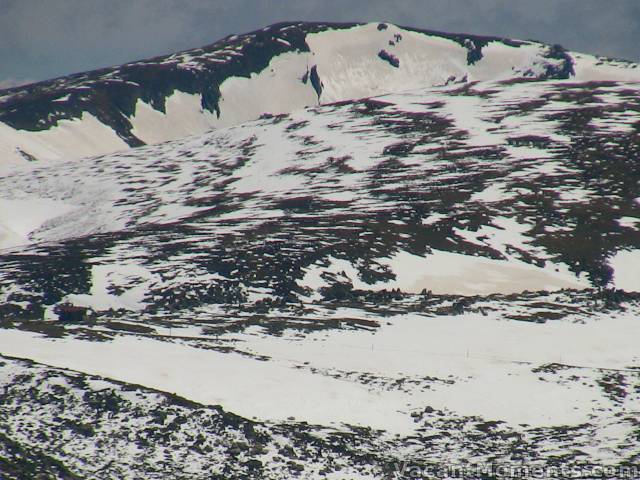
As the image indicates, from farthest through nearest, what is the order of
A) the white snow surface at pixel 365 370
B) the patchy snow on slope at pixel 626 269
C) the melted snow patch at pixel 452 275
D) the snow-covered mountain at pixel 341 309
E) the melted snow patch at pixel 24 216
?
the melted snow patch at pixel 24 216 < the patchy snow on slope at pixel 626 269 < the melted snow patch at pixel 452 275 < the white snow surface at pixel 365 370 < the snow-covered mountain at pixel 341 309

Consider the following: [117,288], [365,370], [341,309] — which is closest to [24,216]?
[117,288]

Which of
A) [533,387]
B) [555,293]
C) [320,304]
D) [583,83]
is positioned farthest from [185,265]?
[583,83]

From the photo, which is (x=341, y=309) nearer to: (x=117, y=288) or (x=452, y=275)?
(x=117, y=288)

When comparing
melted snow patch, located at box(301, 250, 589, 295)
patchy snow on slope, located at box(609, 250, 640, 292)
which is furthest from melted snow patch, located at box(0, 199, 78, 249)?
patchy snow on slope, located at box(609, 250, 640, 292)

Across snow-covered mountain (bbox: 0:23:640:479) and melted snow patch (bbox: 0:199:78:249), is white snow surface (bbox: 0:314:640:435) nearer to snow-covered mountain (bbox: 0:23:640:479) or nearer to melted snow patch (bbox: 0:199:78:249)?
snow-covered mountain (bbox: 0:23:640:479)

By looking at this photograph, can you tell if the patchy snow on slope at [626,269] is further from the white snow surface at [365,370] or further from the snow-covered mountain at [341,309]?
the white snow surface at [365,370]

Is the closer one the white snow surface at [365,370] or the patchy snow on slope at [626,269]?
the white snow surface at [365,370]

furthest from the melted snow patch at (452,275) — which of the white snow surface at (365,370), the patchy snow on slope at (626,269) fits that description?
the white snow surface at (365,370)

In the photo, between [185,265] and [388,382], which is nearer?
[388,382]

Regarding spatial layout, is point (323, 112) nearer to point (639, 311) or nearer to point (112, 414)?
point (639, 311)
